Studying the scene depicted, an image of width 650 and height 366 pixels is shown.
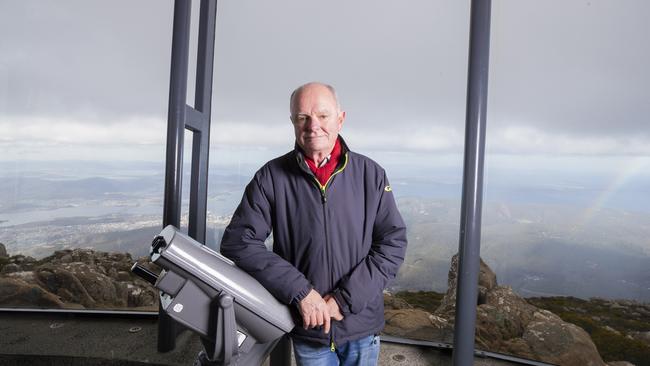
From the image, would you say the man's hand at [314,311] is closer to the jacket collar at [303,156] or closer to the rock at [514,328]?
the jacket collar at [303,156]

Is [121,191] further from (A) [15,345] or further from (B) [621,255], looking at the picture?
(B) [621,255]

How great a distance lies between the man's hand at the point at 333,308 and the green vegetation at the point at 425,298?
4.50 ft

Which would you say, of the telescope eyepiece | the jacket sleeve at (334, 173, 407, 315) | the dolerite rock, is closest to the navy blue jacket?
the jacket sleeve at (334, 173, 407, 315)

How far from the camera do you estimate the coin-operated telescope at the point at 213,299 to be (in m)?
0.91

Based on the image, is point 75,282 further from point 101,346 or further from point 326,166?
point 326,166

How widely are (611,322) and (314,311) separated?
1.90m

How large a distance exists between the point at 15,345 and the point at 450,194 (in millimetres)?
2753

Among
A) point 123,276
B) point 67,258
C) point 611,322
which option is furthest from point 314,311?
point 67,258

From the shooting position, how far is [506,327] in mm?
2176

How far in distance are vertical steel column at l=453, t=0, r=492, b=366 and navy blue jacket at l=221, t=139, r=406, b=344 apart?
724mm

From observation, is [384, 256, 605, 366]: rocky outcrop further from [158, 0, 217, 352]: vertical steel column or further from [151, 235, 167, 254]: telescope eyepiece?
[151, 235, 167, 254]: telescope eyepiece

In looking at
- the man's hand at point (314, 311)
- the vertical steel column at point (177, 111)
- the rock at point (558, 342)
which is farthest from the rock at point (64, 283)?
the rock at point (558, 342)

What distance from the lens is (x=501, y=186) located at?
6.95 feet

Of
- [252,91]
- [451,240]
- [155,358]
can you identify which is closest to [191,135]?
[252,91]
